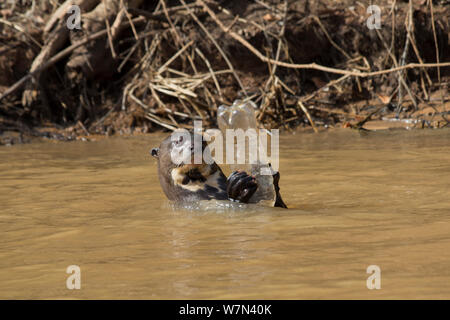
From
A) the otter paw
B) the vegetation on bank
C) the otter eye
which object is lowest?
the otter paw

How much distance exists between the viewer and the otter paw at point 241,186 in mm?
2895

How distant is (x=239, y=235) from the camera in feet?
8.11

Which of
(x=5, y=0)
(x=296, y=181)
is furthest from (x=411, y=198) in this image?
(x=5, y=0)

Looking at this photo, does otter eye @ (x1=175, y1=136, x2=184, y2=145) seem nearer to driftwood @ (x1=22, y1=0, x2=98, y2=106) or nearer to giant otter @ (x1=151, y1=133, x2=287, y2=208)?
giant otter @ (x1=151, y1=133, x2=287, y2=208)

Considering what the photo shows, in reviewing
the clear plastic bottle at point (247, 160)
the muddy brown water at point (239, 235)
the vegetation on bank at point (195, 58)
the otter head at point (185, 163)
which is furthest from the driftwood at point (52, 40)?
the otter head at point (185, 163)

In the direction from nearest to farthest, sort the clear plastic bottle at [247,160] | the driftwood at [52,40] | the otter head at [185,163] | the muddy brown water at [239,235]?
1. the muddy brown water at [239,235]
2. the clear plastic bottle at [247,160]
3. the otter head at [185,163]
4. the driftwood at [52,40]

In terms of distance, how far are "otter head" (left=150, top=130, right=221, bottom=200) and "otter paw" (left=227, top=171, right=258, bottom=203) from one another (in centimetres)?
16

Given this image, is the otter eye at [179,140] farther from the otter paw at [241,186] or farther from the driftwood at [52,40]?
the driftwood at [52,40]

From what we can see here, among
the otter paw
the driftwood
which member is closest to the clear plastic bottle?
the otter paw

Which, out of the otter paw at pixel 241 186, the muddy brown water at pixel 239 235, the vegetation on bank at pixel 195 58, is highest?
the vegetation on bank at pixel 195 58

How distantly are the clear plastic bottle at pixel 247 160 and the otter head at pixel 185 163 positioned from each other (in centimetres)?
16

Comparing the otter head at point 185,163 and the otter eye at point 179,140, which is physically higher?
the otter eye at point 179,140

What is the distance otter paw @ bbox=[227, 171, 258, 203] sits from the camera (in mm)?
2895
